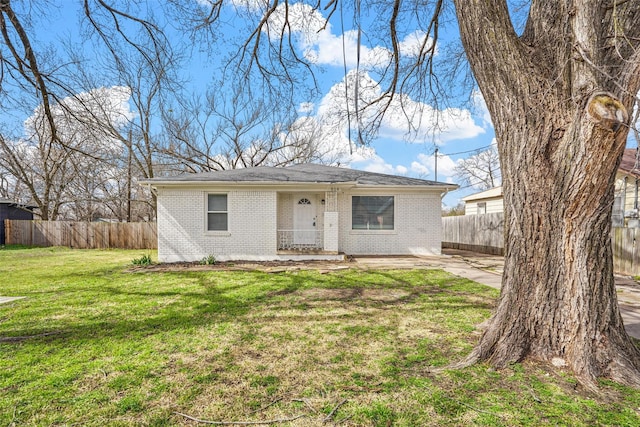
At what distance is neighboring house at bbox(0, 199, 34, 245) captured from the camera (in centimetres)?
1673

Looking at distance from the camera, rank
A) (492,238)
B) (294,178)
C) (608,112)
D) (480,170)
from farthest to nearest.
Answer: (480,170) → (492,238) → (294,178) → (608,112)

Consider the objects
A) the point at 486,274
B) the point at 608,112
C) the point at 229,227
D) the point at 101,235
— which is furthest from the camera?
the point at 101,235

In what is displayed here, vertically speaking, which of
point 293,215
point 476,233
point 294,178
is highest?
point 294,178

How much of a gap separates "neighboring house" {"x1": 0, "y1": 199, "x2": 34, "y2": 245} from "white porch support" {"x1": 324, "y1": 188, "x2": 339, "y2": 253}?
735 inches

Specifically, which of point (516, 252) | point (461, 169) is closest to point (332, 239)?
point (516, 252)

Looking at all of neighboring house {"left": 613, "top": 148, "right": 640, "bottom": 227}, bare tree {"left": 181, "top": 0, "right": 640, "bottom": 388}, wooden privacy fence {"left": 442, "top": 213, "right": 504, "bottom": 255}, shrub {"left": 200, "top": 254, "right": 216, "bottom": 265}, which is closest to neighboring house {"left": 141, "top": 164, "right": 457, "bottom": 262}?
shrub {"left": 200, "top": 254, "right": 216, "bottom": 265}

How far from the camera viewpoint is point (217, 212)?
10.2 metres

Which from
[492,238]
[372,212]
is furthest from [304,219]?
[492,238]

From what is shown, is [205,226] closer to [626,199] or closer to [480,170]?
[626,199]

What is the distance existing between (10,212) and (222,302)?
2130 centimetres

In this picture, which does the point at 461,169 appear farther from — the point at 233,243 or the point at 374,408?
the point at 374,408

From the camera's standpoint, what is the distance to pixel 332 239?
1038 centimetres

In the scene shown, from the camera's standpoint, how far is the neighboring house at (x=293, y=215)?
1011cm

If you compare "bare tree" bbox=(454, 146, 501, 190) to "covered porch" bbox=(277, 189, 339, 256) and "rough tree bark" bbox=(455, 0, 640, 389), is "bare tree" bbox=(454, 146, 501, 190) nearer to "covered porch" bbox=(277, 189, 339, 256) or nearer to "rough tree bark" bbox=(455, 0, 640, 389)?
"covered porch" bbox=(277, 189, 339, 256)
